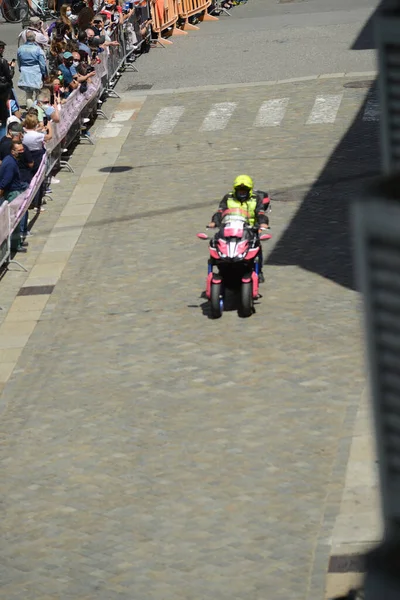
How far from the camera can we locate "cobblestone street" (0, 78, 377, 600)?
9969 millimetres

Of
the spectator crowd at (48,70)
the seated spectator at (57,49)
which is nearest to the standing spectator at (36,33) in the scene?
the spectator crowd at (48,70)

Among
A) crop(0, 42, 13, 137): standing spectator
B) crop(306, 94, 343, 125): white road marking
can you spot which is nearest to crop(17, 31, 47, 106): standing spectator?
crop(0, 42, 13, 137): standing spectator

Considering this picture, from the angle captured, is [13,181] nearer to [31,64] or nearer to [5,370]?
[5,370]

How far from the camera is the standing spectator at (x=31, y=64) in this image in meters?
24.8

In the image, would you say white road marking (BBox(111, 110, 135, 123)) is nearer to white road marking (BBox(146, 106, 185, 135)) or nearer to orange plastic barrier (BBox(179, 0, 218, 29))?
white road marking (BBox(146, 106, 185, 135))

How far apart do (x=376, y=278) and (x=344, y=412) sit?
29.3 feet

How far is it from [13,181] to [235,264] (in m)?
4.68

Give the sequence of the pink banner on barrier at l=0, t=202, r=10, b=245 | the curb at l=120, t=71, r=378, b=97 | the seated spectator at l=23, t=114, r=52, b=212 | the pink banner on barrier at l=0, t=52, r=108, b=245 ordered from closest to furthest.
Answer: the pink banner on barrier at l=0, t=202, r=10, b=245, the pink banner on barrier at l=0, t=52, r=108, b=245, the seated spectator at l=23, t=114, r=52, b=212, the curb at l=120, t=71, r=378, b=97

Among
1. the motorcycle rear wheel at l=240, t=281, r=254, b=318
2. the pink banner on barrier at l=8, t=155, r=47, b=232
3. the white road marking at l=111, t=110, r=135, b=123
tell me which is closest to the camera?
the motorcycle rear wheel at l=240, t=281, r=254, b=318

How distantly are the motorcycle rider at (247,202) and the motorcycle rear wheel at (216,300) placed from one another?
3.16 feet

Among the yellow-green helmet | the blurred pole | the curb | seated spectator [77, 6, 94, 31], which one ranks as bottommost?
the curb

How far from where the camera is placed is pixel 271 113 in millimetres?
25734

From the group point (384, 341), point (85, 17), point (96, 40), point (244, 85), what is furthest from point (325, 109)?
point (384, 341)

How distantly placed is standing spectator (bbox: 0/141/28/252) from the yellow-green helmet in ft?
12.8
